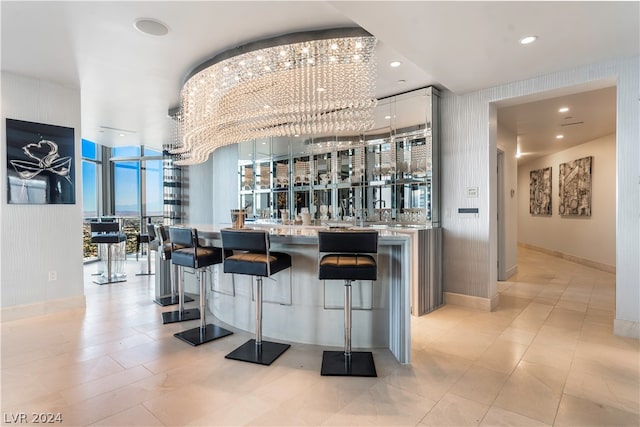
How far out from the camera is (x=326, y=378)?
2453 mm

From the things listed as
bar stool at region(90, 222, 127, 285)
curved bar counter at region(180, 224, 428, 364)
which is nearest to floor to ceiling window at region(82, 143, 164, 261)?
bar stool at region(90, 222, 127, 285)

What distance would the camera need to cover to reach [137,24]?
2930mm

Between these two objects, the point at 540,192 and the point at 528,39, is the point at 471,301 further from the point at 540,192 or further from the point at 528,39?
the point at 540,192

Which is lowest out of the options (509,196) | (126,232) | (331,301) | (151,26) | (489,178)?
Answer: (331,301)

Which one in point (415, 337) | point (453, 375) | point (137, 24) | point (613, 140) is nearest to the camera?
point (453, 375)

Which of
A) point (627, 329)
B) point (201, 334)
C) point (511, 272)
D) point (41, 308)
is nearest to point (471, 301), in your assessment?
point (627, 329)

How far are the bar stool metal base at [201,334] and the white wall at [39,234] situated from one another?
209cm

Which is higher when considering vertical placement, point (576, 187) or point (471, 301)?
point (576, 187)

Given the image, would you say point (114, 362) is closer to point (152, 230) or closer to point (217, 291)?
point (217, 291)

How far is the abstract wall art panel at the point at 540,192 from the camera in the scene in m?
8.99

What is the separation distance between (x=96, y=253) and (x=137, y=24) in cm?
713

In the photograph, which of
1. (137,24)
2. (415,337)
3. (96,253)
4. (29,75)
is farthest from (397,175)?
(96,253)

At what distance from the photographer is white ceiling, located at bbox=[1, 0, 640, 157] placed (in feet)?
8.05

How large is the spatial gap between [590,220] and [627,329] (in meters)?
5.16
